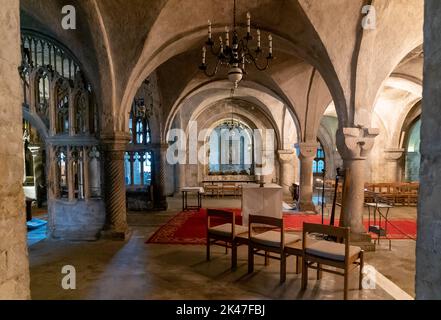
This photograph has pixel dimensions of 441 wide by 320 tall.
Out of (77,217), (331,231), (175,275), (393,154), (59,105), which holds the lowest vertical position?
(175,275)

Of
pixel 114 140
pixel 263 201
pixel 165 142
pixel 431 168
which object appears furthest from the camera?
pixel 165 142

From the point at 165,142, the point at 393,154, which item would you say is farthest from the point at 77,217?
the point at 393,154

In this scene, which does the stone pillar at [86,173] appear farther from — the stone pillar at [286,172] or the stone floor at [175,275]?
the stone pillar at [286,172]

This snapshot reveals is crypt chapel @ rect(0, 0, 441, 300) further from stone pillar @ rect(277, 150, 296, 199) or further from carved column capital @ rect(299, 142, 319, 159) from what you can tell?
stone pillar @ rect(277, 150, 296, 199)

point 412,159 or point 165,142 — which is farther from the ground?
point 165,142

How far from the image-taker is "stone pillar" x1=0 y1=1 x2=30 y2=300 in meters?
1.51

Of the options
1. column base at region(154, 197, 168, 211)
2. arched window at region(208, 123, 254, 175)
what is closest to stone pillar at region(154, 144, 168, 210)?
column base at region(154, 197, 168, 211)

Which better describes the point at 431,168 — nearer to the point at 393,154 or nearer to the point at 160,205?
the point at 160,205

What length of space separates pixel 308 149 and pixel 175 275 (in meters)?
6.87

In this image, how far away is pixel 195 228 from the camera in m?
7.08

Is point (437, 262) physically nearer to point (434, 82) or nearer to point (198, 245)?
point (434, 82)

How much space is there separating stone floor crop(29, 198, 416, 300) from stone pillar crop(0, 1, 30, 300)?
2.10 metres

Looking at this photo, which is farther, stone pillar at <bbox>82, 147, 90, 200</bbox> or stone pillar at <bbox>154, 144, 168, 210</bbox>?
stone pillar at <bbox>154, 144, 168, 210</bbox>

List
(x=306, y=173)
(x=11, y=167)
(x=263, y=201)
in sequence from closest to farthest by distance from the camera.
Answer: (x=11, y=167) < (x=263, y=201) < (x=306, y=173)
